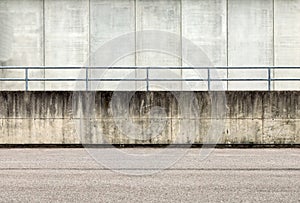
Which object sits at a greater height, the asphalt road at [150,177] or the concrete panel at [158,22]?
the concrete panel at [158,22]

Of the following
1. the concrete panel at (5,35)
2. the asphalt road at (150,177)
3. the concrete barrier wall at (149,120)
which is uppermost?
the concrete panel at (5,35)

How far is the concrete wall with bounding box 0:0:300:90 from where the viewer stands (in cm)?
2873

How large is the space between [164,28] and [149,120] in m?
8.15

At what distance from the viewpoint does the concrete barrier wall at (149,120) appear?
21156mm

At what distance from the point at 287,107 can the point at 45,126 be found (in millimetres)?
6391

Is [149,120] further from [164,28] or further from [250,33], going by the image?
[250,33]

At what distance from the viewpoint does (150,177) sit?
41.4 feet

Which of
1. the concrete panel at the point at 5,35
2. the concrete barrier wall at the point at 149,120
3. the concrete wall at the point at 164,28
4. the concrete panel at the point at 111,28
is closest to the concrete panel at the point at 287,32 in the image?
the concrete wall at the point at 164,28

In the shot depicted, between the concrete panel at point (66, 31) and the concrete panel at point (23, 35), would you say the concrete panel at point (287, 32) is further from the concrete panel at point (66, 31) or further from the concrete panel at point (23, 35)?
the concrete panel at point (23, 35)

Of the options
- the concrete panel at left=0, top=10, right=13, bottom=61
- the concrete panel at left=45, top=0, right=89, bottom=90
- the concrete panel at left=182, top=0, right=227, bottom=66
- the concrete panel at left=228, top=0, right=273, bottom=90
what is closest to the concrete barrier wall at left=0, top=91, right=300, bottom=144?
the concrete panel at left=0, top=10, right=13, bottom=61

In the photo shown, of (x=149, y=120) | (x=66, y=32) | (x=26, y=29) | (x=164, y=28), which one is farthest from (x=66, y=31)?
(x=149, y=120)

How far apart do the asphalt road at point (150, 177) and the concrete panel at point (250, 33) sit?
10.6 m

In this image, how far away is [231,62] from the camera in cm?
2881

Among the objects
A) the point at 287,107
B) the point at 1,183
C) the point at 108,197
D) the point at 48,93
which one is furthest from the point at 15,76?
the point at 108,197
